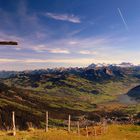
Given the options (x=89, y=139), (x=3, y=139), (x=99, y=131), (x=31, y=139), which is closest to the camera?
(x=3, y=139)

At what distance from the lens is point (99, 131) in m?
51.2

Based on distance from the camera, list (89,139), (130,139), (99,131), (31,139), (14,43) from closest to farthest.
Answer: (14,43)
(31,139)
(89,139)
(130,139)
(99,131)

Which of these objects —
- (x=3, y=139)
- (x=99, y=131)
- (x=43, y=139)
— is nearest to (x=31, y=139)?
(x=43, y=139)

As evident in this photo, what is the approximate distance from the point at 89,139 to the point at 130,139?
10.1 meters

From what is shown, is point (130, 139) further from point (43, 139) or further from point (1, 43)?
point (1, 43)

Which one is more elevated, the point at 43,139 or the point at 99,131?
the point at 43,139

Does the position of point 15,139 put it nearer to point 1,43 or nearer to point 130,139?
point 1,43

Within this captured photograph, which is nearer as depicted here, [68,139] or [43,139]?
[43,139]

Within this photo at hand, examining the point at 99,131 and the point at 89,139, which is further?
the point at 99,131

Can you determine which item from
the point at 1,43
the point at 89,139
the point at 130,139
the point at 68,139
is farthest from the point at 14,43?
the point at 130,139

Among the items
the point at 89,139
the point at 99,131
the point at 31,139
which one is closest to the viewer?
the point at 31,139

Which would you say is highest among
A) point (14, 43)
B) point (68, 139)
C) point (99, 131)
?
point (14, 43)

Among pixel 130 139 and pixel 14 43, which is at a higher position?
pixel 14 43

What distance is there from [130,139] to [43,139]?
677 inches
